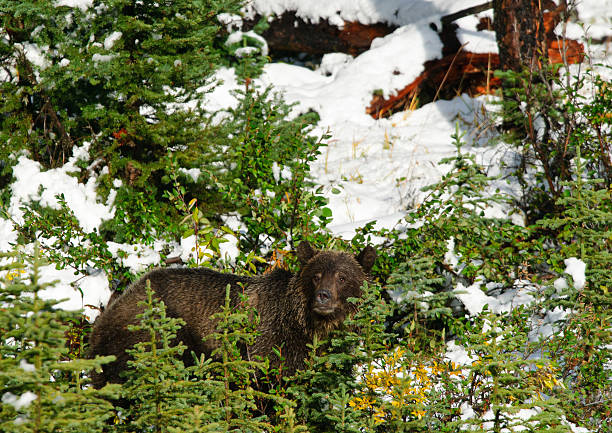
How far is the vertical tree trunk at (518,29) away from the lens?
27.9ft

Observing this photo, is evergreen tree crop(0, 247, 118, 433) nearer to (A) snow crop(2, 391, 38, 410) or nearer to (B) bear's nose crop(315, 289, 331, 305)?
(A) snow crop(2, 391, 38, 410)

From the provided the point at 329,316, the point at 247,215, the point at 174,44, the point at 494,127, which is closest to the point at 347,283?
the point at 329,316

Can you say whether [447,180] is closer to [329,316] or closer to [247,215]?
[329,316]

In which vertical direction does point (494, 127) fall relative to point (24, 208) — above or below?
above

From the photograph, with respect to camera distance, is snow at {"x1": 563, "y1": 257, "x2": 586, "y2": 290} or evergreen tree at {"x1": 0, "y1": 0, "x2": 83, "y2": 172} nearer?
snow at {"x1": 563, "y1": 257, "x2": 586, "y2": 290}

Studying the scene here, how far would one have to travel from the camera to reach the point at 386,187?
333 inches

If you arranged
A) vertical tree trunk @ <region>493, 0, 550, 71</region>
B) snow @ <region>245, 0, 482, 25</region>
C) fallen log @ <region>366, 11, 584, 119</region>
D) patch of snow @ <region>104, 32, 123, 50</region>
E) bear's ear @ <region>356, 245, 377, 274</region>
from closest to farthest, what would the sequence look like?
bear's ear @ <region>356, 245, 377, 274</region> → patch of snow @ <region>104, 32, 123, 50</region> → vertical tree trunk @ <region>493, 0, 550, 71</region> → fallen log @ <region>366, 11, 584, 119</region> → snow @ <region>245, 0, 482, 25</region>

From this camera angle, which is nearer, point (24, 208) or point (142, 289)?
point (142, 289)

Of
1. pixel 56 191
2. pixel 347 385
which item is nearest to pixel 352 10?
pixel 56 191

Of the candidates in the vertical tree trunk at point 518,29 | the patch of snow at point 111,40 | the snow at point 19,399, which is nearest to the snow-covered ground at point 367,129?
the patch of snow at point 111,40

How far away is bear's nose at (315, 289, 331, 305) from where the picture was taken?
4695 mm

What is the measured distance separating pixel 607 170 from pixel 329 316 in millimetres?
3833

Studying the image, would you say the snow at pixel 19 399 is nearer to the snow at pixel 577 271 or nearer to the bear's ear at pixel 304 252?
the bear's ear at pixel 304 252

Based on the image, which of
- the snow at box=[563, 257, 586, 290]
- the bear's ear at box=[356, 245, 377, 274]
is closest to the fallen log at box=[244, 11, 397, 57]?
the bear's ear at box=[356, 245, 377, 274]
